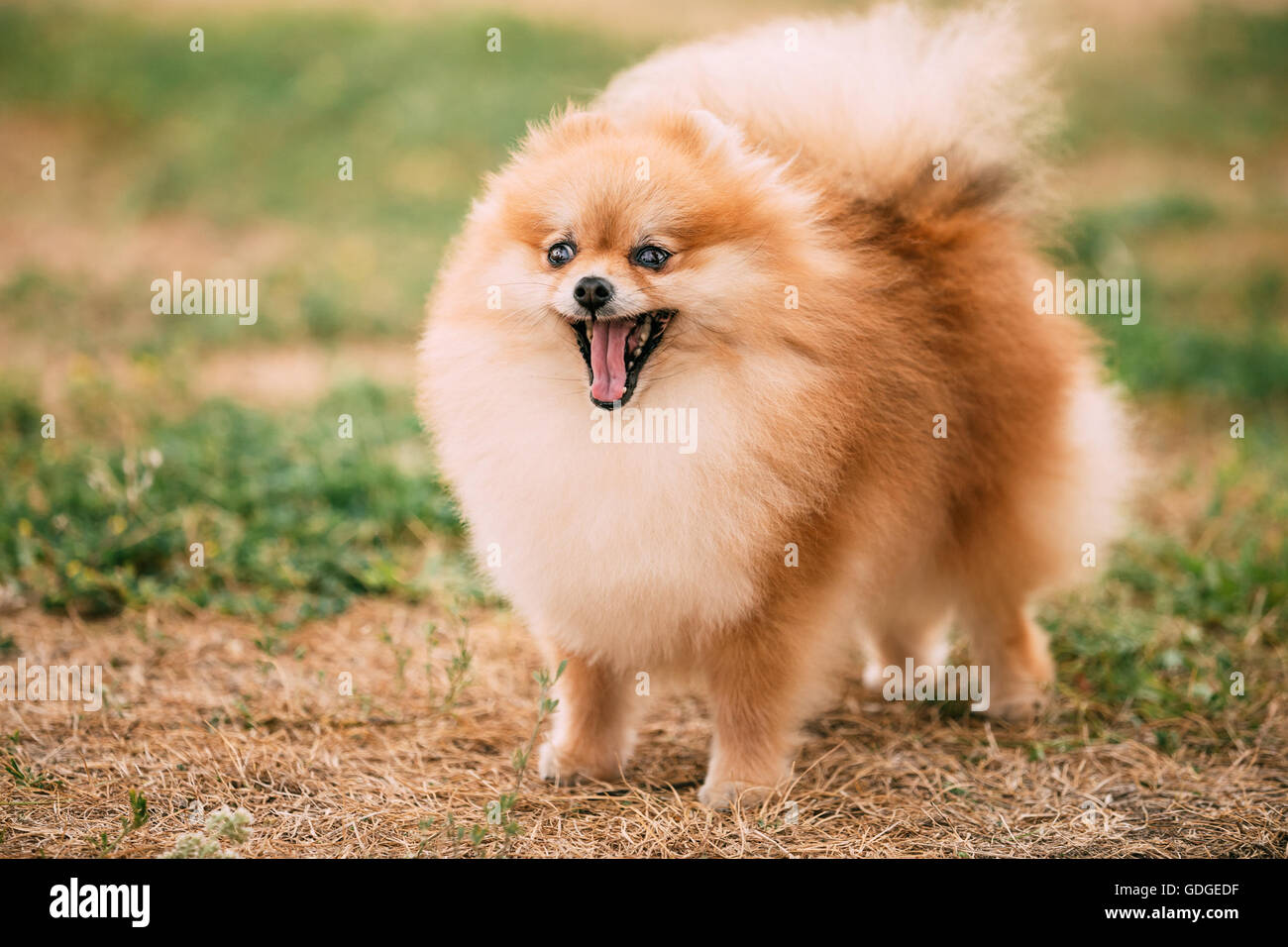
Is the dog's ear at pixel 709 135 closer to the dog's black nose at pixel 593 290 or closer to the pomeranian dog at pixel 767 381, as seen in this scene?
the pomeranian dog at pixel 767 381

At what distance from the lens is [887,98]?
10.8ft

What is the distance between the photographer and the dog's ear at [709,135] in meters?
2.82

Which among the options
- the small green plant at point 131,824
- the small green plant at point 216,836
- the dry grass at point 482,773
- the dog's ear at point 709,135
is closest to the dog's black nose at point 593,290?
the dog's ear at point 709,135

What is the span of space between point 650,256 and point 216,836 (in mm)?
1709

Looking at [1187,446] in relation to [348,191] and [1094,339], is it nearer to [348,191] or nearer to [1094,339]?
[1094,339]

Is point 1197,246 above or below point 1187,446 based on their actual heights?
above

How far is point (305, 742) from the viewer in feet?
10.7

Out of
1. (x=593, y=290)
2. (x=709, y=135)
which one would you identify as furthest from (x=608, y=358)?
(x=709, y=135)

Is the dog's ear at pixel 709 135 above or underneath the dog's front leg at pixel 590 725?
above
